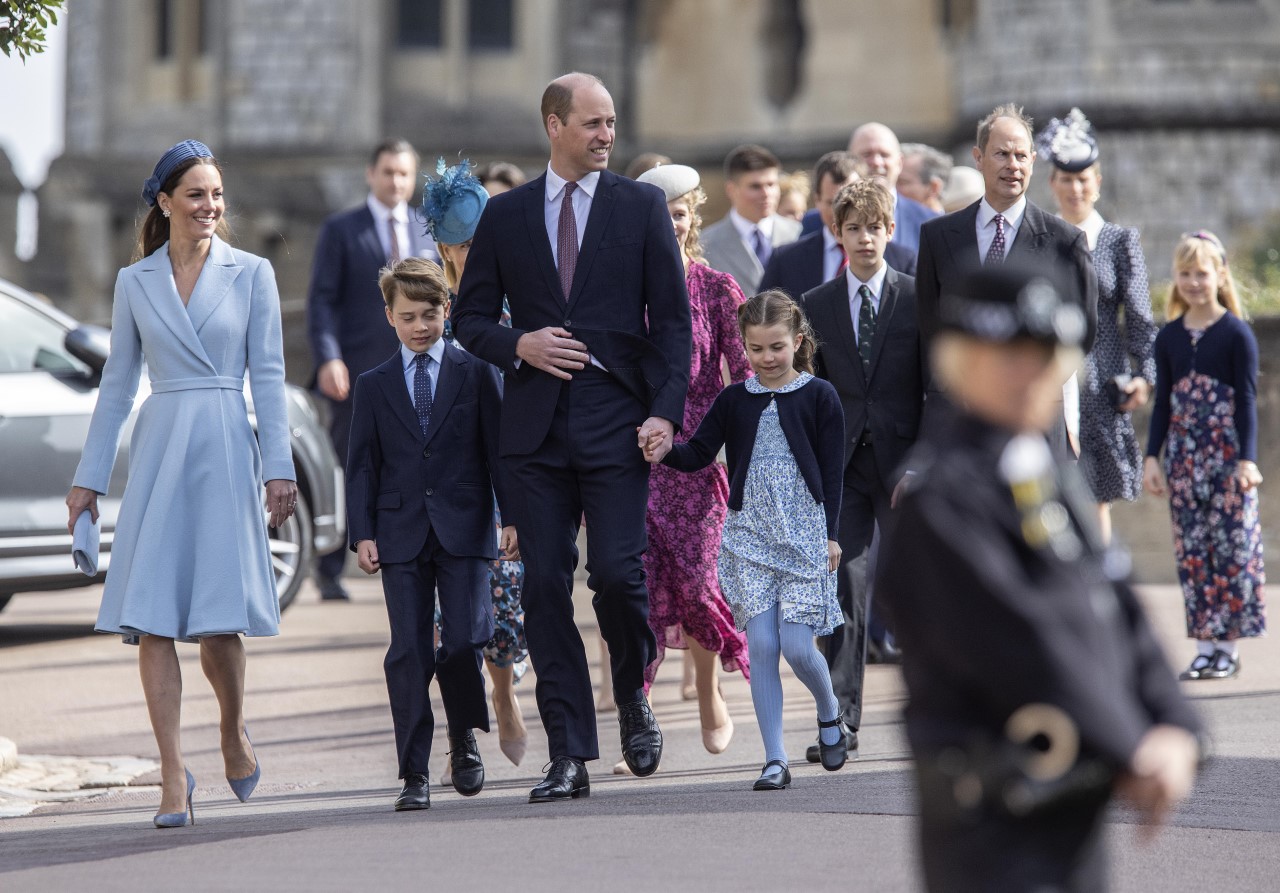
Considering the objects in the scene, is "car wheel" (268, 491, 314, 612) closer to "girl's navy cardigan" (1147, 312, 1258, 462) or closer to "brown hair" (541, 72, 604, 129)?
"girl's navy cardigan" (1147, 312, 1258, 462)

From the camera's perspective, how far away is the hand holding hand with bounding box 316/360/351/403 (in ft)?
33.7

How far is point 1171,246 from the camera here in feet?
74.7

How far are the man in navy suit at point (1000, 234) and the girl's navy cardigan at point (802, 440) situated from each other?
628mm

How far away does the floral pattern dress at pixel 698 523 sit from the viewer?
7.09 meters

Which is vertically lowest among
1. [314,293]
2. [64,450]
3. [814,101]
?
[64,450]

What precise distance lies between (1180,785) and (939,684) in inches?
15.1

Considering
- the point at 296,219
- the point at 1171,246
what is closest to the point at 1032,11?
the point at 1171,246

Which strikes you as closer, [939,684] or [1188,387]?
[939,684]

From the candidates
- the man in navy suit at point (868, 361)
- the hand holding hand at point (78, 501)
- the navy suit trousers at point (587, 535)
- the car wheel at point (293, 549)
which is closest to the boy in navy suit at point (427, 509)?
the navy suit trousers at point (587, 535)

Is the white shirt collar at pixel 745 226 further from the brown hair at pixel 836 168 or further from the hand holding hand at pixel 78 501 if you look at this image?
the hand holding hand at pixel 78 501

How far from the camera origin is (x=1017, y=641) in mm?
2922

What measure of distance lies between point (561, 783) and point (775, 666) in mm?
787

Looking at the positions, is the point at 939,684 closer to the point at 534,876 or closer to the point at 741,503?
the point at 534,876

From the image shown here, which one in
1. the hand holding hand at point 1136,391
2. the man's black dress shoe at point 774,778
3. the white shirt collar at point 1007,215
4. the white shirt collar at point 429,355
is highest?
the white shirt collar at point 1007,215
